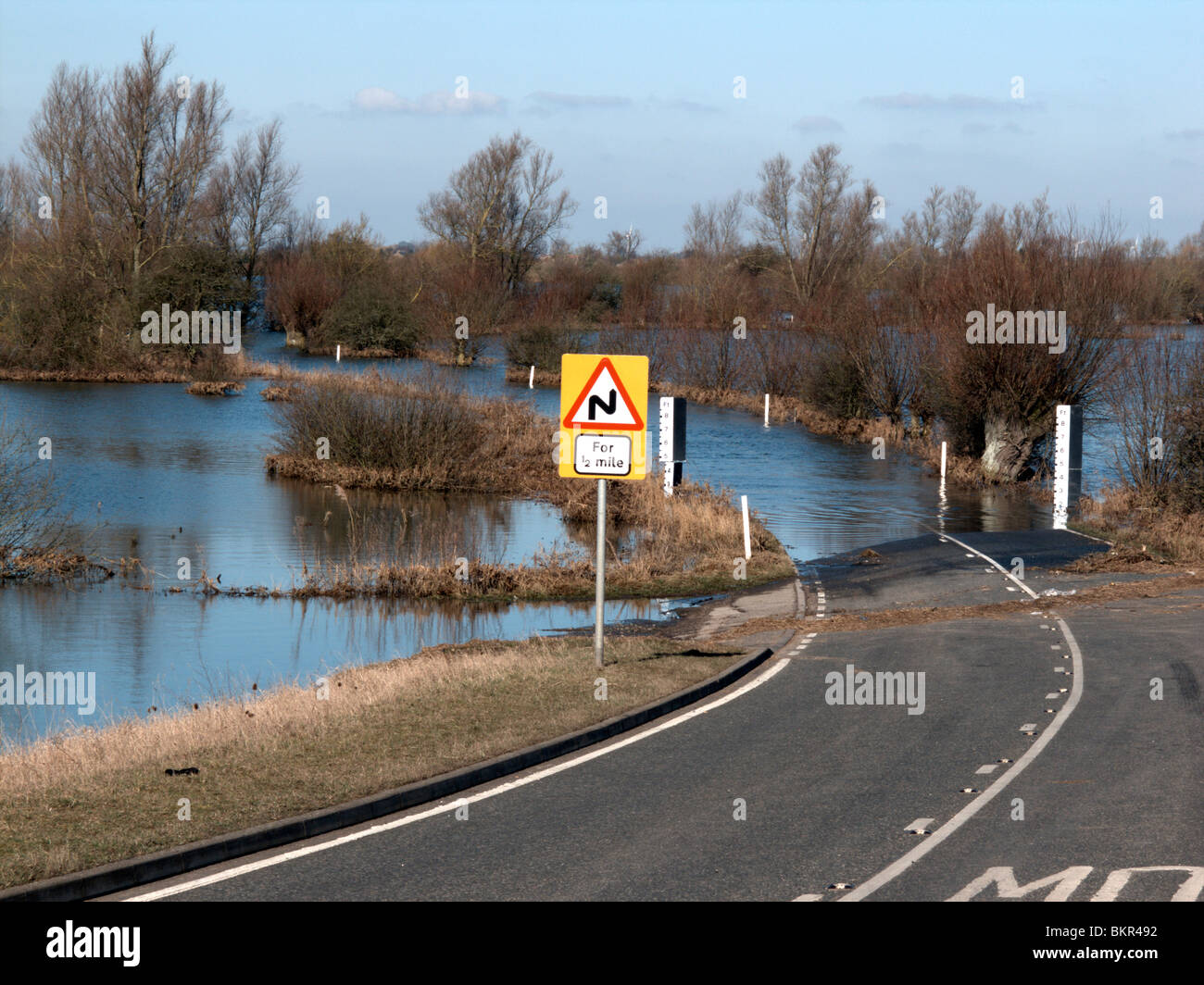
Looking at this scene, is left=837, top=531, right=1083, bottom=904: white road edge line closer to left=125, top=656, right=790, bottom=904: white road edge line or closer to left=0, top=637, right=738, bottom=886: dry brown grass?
left=125, top=656, right=790, bottom=904: white road edge line

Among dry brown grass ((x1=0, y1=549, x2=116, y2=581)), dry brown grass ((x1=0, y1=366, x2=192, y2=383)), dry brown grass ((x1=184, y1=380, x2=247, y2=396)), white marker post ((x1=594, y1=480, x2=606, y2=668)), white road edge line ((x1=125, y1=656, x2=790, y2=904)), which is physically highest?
dry brown grass ((x1=0, y1=366, x2=192, y2=383))

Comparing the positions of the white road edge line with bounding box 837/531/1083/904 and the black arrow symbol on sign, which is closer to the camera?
the white road edge line with bounding box 837/531/1083/904

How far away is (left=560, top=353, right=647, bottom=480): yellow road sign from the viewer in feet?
45.1

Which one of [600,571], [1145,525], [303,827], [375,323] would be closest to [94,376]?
[375,323]

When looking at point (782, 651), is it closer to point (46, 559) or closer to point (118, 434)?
point (46, 559)

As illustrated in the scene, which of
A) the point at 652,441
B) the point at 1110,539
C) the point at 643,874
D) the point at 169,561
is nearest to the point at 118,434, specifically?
the point at 652,441

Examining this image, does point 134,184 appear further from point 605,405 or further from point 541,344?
point 605,405

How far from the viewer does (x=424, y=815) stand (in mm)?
9359

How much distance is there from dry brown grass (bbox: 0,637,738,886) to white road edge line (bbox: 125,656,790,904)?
15.4 inches

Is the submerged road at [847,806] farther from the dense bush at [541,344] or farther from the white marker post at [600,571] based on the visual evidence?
Result: the dense bush at [541,344]

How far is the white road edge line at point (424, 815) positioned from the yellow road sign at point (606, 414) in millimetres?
2602

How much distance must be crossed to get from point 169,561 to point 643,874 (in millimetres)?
19773

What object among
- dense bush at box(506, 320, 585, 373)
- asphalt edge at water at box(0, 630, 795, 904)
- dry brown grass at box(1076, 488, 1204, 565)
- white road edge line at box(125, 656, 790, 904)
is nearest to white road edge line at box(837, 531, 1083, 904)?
white road edge line at box(125, 656, 790, 904)

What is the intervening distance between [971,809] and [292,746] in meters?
5.24
